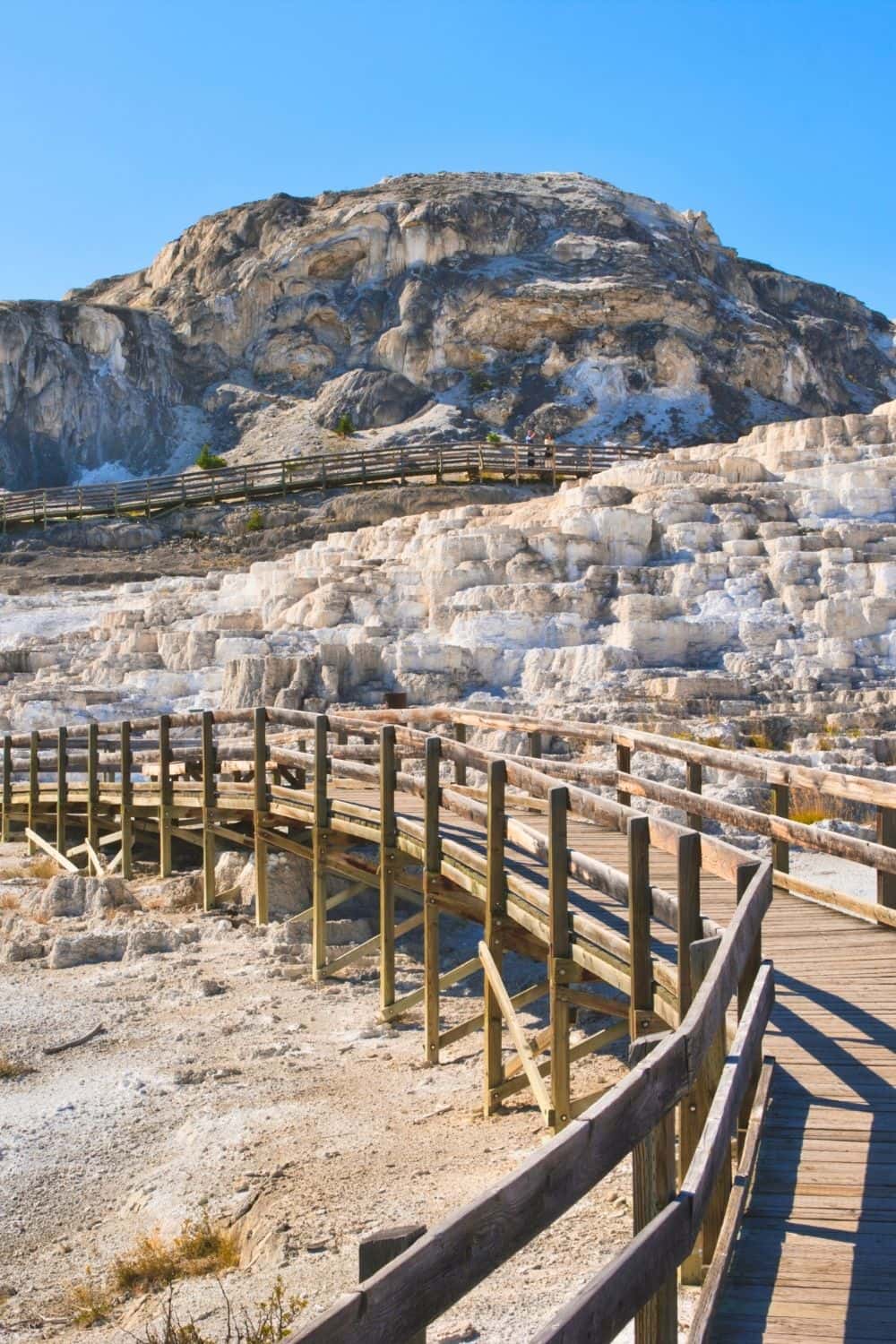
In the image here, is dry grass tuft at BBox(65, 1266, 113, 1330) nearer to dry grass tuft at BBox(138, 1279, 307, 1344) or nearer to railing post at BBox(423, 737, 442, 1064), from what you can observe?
dry grass tuft at BBox(138, 1279, 307, 1344)

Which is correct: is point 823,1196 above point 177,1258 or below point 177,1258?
above

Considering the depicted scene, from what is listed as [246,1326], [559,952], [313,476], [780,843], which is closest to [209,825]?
[780,843]

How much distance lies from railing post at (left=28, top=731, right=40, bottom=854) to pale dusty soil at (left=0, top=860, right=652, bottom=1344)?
453 centimetres

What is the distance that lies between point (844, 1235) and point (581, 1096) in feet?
11.2

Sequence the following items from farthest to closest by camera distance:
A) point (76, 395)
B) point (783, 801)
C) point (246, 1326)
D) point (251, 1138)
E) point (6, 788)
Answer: point (76, 395) → point (6, 788) → point (783, 801) → point (251, 1138) → point (246, 1326)

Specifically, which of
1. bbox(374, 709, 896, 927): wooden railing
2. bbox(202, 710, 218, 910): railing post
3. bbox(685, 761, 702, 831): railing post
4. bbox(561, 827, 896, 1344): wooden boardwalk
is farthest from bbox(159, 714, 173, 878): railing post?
bbox(561, 827, 896, 1344): wooden boardwalk

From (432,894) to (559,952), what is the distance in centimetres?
207

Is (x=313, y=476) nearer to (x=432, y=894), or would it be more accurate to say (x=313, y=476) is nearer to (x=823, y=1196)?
(x=432, y=894)

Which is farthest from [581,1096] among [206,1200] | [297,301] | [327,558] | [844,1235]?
[297,301]

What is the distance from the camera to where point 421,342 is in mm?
50531

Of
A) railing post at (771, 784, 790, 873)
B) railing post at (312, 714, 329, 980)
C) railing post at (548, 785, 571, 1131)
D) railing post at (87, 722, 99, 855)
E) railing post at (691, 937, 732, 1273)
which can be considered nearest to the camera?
railing post at (691, 937, 732, 1273)

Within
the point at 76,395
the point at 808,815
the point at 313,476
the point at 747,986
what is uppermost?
the point at 76,395

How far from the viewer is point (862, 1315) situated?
2.88 meters

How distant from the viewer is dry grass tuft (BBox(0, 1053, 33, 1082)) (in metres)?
7.93
